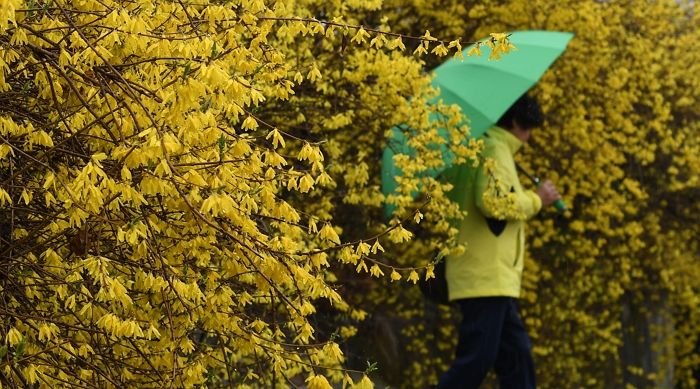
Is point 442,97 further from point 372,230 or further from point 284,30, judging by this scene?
point 284,30

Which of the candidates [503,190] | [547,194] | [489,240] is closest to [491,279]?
[489,240]

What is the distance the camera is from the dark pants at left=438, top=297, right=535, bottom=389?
6.23 m

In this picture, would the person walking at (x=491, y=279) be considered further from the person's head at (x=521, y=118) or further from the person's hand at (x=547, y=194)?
the person's hand at (x=547, y=194)

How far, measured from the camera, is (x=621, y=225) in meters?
9.06

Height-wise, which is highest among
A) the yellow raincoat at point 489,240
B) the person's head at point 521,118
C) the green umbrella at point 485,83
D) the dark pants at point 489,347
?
the green umbrella at point 485,83

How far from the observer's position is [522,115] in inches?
262

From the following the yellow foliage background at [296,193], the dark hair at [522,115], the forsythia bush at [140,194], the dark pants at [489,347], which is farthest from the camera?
the dark hair at [522,115]

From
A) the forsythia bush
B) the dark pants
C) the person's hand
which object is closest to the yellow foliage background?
the forsythia bush

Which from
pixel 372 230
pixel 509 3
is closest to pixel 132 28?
pixel 372 230

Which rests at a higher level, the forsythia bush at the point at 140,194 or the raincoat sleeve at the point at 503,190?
the forsythia bush at the point at 140,194

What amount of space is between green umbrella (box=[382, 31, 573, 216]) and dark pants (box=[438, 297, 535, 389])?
2.31 ft

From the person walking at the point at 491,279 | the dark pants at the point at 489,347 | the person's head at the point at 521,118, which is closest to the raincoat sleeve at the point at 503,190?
the person walking at the point at 491,279

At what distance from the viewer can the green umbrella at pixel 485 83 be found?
6.26 meters

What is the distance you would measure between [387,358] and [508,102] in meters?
3.90
